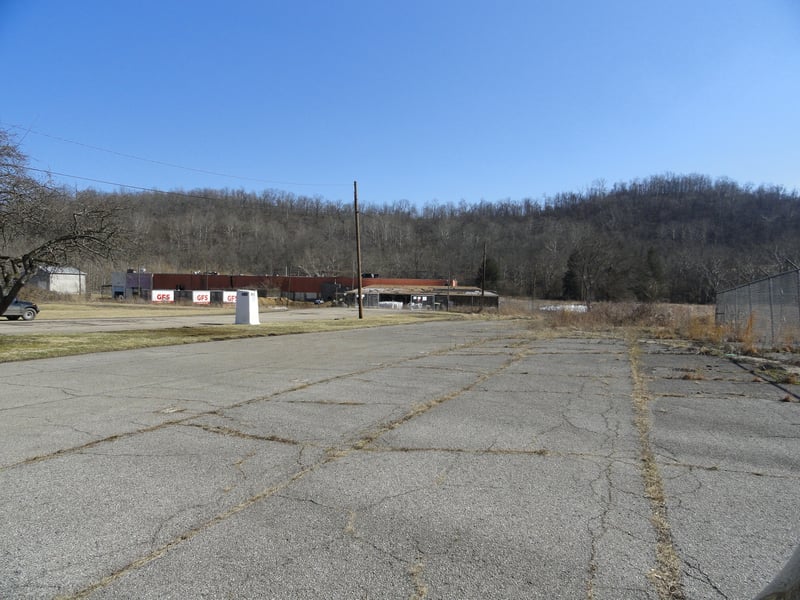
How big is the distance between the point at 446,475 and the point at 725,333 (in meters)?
20.5

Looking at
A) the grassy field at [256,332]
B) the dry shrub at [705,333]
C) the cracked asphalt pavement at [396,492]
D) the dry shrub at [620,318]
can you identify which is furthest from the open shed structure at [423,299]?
the cracked asphalt pavement at [396,492]

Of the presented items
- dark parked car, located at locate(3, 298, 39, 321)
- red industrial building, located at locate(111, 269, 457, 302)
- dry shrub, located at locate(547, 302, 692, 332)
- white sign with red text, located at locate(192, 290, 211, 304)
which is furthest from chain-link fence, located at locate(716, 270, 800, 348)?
red industrial building, located at locate(111, 269, 457, 302)

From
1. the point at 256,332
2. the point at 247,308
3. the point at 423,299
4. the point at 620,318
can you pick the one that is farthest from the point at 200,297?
the point at 620,318

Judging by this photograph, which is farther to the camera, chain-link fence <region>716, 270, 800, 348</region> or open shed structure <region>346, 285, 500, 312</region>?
open shed structure <region>346, 285, 500, 312</region>

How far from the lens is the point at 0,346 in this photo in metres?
16.7

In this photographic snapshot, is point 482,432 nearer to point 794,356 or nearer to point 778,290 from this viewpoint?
point 794,356

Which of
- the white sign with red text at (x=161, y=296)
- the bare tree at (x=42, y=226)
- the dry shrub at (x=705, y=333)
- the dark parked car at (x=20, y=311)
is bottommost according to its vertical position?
the dry shrub at (x=705, y=333)

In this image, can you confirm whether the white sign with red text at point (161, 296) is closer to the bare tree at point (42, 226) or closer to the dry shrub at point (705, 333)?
the bare tree at point (42, 226)

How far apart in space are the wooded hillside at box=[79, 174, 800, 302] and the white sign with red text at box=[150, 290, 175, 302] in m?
15.1

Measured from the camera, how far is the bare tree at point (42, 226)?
1427cm

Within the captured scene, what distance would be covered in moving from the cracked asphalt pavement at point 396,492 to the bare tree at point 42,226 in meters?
6.58

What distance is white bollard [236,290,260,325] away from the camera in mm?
31578

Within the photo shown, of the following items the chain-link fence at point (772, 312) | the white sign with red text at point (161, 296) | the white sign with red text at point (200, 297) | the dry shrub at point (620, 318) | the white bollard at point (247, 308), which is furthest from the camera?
the white sign with red text at point (200, 297)

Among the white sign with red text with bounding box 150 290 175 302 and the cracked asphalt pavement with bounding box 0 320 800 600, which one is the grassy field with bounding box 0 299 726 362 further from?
the white sign with red text with bounding box 150 290 175 302
